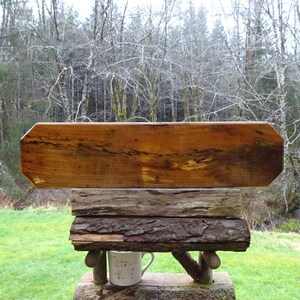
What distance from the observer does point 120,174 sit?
2.96ft

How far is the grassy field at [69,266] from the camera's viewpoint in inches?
101

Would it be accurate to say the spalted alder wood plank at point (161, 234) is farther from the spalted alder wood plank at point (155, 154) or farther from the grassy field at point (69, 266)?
the grassy field at point (69, 266)

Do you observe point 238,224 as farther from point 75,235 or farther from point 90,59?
point 90,59

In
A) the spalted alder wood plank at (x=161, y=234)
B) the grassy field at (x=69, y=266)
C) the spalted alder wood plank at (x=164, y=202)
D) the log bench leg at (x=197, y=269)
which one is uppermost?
the spalted alder wood plank at (x=164, y=202)

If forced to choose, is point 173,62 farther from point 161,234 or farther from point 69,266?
point 161,234

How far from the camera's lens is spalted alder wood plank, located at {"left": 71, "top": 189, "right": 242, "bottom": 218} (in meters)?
0.90

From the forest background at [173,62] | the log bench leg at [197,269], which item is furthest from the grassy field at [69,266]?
the forest background at [173,62]

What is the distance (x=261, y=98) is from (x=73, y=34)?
400cm

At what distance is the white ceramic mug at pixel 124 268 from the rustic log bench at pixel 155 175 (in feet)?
1.14

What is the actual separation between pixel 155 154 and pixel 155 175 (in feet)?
0.17

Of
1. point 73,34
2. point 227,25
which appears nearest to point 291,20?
point 227,25

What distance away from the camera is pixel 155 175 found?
0.90 meters

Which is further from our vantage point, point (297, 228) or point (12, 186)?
point (12, 186)

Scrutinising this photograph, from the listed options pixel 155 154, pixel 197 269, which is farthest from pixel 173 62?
pixel 155 154
